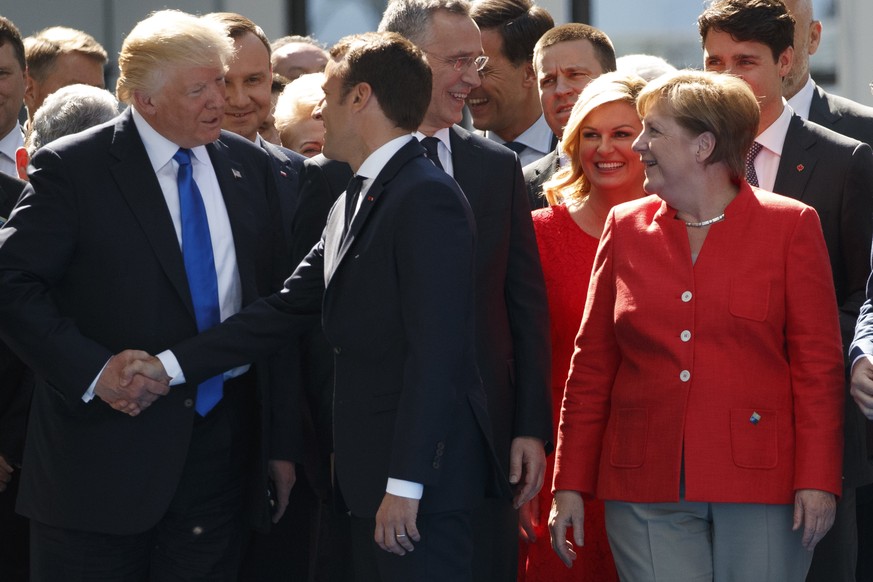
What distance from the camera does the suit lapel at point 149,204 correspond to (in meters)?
3.56

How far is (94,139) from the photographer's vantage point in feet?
11.9

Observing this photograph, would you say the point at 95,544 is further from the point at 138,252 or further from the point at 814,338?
the point at 814,338

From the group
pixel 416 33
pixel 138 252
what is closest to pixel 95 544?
pixel 138 252

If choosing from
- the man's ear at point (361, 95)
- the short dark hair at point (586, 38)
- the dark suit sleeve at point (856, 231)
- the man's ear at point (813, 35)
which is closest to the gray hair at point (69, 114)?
the man's ear at point (361, 95)

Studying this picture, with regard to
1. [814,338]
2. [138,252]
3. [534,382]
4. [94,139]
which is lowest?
[534,382]

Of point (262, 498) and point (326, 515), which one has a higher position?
point (262, 498)

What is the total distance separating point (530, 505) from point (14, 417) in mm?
1643

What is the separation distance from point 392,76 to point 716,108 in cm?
84

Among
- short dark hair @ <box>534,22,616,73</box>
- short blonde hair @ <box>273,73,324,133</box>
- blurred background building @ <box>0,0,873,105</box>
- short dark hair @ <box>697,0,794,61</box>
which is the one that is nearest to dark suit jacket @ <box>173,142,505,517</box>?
short dark hair @ <box>697,0,794,61</box>

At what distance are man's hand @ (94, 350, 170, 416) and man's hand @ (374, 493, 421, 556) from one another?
0.76 m

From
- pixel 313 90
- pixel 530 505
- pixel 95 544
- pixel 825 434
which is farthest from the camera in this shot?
pixel 313 90

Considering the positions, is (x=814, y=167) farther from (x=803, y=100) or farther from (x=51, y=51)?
(x=51, y=51)

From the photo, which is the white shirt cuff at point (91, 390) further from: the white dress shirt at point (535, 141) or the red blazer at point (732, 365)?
the white dress shirt at point (535, 141)

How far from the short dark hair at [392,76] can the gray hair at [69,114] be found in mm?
1273
